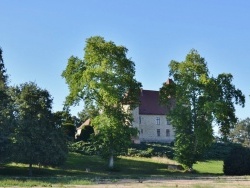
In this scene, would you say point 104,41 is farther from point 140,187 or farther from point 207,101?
point 140,187

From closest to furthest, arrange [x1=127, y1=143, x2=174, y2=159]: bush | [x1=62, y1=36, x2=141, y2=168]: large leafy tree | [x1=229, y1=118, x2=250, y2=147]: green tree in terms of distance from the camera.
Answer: [x1=62, y1=36, x2=141, y2=168]: large leafy tree → [x1=127, y1=143, x2=174, y2=159]: bush → [x1=229, y1=118, x2=250, y2=147]: green tree

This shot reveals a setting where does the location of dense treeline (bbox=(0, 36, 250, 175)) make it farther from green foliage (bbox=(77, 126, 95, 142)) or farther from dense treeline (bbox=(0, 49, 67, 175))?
green foliage (bbox=(77, 126, 95, 142))

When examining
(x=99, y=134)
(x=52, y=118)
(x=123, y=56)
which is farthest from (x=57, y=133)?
(x=123, y=56)

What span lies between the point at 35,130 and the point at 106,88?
10.2 meters

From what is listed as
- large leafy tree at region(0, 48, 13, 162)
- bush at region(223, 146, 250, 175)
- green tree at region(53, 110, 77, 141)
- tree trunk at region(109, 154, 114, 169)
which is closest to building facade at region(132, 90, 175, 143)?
green tree at region(53, 110, 77, 141)

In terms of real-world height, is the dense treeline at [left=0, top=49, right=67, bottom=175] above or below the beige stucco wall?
below

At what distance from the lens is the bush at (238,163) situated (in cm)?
4322

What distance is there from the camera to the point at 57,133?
128ft

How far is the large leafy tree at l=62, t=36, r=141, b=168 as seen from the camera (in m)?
45.3

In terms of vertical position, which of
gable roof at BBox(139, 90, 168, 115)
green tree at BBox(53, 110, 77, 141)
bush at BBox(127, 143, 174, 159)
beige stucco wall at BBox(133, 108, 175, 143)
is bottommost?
bush at BBox(127, 143, 174, 159)

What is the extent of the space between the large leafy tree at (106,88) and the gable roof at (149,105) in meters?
32.9

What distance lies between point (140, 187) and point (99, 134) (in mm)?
22561

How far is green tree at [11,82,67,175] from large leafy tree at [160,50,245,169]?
553 inches

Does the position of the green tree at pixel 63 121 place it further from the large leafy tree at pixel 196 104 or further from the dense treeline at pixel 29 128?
the large leafy tree at pixel 196 104
